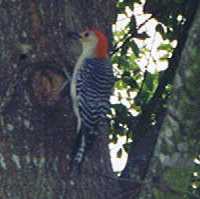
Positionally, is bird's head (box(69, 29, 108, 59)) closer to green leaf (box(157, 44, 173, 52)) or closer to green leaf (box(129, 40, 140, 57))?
green leaf (box(129, 40, 140, 57))

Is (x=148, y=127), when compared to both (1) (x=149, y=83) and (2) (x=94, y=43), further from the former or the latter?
(1) (x=149, y=83)

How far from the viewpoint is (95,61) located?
5766 millimetres

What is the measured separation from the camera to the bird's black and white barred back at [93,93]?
16.6 feet

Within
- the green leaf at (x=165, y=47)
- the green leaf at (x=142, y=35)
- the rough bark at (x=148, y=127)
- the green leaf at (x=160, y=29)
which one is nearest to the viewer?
the rough bark at (x=148, y=127)

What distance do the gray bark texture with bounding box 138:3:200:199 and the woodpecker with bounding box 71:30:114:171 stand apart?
0.71 meters

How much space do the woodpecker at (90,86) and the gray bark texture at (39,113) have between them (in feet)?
0.24

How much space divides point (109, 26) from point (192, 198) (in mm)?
1275

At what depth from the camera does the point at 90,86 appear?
555 cm

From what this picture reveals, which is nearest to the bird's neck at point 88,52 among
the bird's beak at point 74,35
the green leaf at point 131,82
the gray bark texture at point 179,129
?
the bird's beak at point 74,35

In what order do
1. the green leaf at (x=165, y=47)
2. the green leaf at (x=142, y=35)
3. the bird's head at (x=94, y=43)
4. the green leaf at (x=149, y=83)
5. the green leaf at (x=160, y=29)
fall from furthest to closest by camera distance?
the green leaf at (x=165, y=47) < the green leaf at (x=149, y=83) < the green leaf at (x=160, y=29) < the green leaf at (x=142, y=35) < the bird's head at (x=94, y=43)

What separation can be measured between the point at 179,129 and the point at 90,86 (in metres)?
1.53

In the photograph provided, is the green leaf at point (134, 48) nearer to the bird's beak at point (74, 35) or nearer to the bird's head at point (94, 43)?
the bird's head at point (94, 43)

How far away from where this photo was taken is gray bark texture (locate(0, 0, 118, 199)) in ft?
14.8

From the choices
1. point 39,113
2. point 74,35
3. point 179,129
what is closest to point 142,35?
point 74,35
